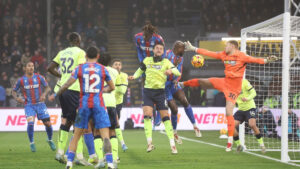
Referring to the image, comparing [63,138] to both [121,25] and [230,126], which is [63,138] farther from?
[121,25]

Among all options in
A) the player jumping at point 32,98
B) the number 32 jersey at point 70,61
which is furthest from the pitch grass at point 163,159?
the number 32 jersey at point 70,61

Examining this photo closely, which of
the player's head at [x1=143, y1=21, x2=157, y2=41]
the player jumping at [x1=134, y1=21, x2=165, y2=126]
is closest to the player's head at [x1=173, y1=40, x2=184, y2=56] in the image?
the player jumping at [x1=134, y1=21, x2=165, y2=126]

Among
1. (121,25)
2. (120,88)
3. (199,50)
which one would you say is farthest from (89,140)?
(121,25)

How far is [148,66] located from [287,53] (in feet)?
8.60

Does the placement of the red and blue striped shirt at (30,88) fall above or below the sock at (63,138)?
above

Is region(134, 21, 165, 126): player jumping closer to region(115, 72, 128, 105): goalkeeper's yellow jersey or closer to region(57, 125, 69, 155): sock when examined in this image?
region(115, 72, 128, 105): goalkeeper's yellow jersey

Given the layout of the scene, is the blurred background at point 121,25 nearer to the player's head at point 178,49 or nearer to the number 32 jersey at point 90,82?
the player's head at point 178,49

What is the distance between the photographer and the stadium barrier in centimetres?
1842

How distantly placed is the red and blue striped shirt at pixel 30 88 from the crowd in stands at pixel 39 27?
10.4 m

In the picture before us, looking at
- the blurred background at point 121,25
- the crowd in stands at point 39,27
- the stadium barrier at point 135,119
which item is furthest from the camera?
the blurred background at point 121,25

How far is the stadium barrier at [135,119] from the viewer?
1842 cm

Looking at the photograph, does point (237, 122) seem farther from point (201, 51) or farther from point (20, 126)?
point (20, 126)

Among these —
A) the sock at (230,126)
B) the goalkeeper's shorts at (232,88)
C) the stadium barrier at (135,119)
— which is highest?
the goalkeeper's shorts at (232,88)

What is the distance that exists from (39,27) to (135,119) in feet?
28.1
